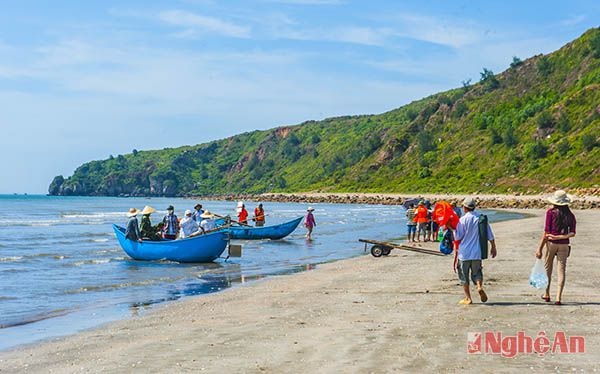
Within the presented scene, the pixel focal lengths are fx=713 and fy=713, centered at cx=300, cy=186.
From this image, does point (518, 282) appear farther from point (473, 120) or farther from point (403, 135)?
point (403, 135)

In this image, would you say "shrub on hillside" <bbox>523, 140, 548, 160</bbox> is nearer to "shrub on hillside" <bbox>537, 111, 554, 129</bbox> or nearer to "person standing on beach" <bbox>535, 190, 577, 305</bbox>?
"shrub on hillside" <bbox>537, 111, 554, 129</bbox>

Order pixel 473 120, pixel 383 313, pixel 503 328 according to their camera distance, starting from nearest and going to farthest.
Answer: pixel 503 328 → pixel 383 313 → pixel 473 120

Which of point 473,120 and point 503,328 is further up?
point 473,120

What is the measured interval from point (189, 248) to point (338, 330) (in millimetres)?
14578

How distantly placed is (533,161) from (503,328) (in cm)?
8740

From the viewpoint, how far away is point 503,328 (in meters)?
10.5

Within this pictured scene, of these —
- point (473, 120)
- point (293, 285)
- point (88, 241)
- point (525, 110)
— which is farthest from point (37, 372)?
point (473, 120)

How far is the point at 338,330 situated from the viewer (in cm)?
1073

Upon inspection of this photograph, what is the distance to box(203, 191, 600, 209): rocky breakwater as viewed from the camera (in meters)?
64.8

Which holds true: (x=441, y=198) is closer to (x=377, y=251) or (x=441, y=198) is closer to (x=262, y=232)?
(x=262, y=232)

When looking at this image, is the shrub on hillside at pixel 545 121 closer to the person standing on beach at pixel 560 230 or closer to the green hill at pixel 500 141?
the green hill at pixel 500 141

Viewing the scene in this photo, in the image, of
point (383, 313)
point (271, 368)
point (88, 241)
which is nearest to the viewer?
point (271, 368)

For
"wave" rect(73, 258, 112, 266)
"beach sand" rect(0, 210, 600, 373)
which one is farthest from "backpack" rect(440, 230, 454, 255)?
"wave" rect(73, 258, 112, 266)

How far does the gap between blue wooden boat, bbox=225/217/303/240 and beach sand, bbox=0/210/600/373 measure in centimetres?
1913
